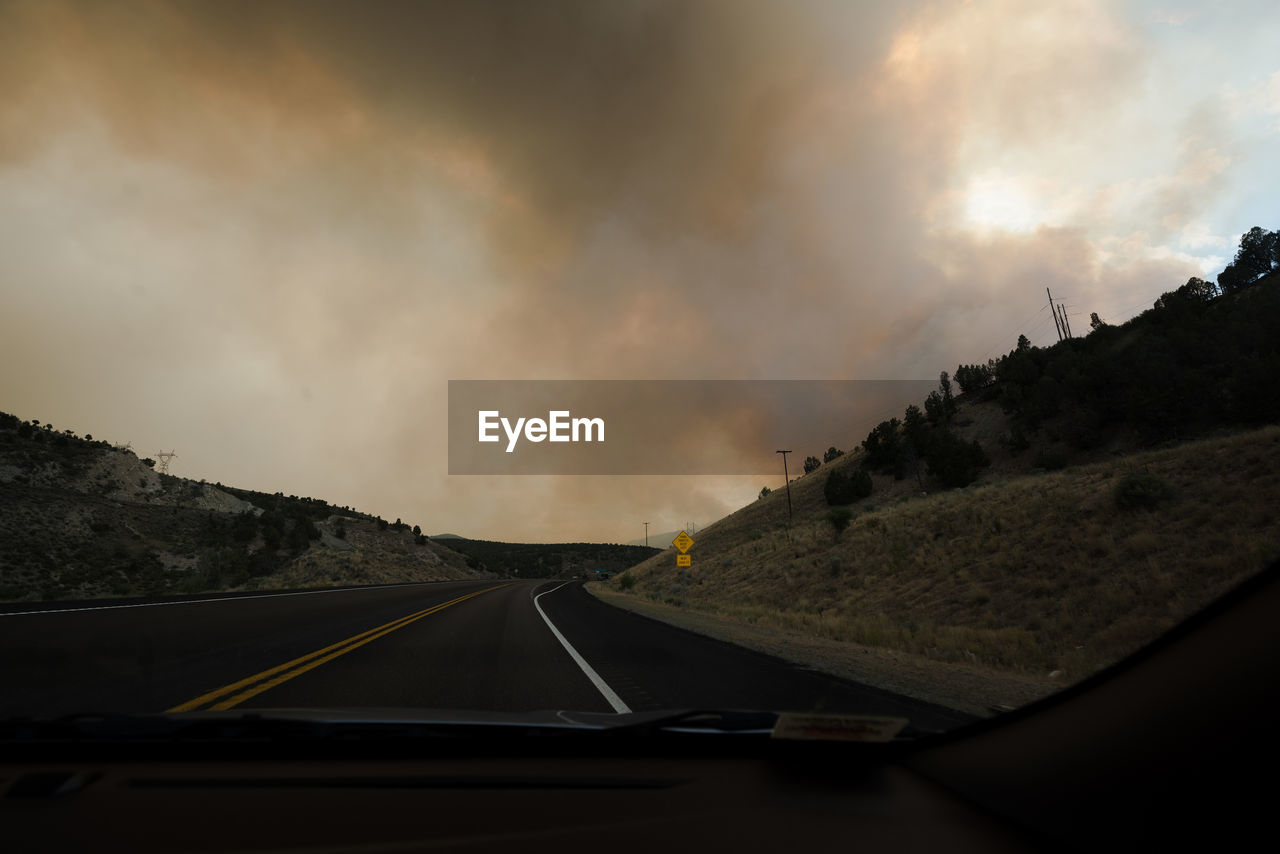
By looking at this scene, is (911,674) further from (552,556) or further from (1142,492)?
(552,556)

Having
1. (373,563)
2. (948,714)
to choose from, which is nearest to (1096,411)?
(948,714)

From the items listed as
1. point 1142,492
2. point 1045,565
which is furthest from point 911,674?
point 1142,492

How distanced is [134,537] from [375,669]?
2043 inches

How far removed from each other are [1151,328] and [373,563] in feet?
294

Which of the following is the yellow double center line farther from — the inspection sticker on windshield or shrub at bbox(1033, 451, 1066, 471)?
shrub at bbox(1033, 451, 1066, 471)

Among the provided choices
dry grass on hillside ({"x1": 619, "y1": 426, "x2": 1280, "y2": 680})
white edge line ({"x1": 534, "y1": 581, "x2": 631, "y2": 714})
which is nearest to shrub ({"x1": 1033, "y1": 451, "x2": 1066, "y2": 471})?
dry grass on hillside ({"x1": 619, "y1": 426, "x2": 1280, "y2": 680})

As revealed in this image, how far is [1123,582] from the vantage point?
56.4 ft

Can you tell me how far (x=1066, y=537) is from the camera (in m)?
22.2

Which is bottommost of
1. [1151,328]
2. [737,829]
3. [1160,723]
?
[737,829]

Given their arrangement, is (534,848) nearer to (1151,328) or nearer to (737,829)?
(737,829)

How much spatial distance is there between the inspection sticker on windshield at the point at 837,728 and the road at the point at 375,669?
73 centimetres

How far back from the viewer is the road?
20.5 ft

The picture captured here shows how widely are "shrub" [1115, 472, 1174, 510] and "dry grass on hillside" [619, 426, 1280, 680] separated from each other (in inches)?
10.6

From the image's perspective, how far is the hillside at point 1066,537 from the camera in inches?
604
